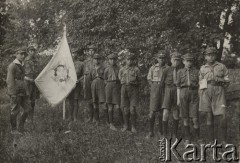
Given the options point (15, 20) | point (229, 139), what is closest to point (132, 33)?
point (229, 139)

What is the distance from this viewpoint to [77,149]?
7.82 m

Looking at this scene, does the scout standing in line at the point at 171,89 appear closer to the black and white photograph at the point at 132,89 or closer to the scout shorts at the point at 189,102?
the black and white photograph at the point at 132,89

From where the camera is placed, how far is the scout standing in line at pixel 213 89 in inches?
340

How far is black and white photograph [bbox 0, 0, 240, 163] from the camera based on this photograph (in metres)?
7.96

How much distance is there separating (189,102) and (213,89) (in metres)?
0.69

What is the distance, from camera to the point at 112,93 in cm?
1050

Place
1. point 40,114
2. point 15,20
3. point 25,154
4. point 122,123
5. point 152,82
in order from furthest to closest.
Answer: point 15,20, point 40,114, point 122,123, point 152,82, point 25,154

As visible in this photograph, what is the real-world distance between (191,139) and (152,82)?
1705 millimetres

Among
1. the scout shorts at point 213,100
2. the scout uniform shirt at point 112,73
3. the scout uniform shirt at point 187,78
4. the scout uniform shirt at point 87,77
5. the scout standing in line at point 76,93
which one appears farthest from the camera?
the scout standing in line at point 76,93

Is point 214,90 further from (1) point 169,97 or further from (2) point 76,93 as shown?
(2) point 76,93

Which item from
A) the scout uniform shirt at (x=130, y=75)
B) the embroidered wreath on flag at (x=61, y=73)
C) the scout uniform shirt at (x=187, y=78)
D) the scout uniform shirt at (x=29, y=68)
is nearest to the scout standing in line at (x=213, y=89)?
the scout uniform shirt at (x=187, y=78)

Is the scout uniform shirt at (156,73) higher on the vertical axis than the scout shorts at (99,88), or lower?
higher

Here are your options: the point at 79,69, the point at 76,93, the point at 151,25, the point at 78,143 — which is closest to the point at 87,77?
the point at 79,69

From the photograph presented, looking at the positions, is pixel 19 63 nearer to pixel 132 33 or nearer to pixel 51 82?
pixel 51 82
